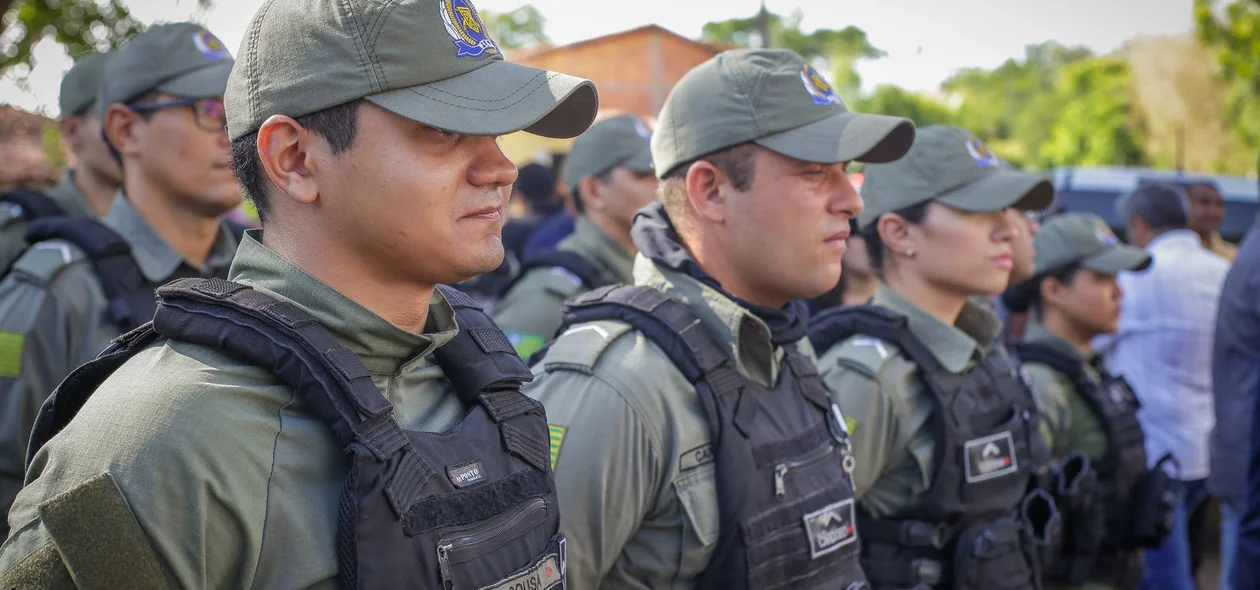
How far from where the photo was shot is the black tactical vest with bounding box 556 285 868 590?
93.7 inches

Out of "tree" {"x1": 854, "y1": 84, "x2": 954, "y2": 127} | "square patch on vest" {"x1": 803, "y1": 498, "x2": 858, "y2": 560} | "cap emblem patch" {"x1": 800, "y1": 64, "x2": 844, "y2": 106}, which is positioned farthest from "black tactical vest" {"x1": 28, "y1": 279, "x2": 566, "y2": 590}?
"tree" {"x1": 854, "y1": 84, "x2": 954, "y2": 127}

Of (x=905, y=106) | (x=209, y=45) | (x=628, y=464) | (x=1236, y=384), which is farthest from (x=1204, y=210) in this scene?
(x=905, y=106)

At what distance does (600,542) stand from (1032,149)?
38553 millimetres

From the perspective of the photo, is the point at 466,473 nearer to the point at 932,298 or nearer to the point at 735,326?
the point at 735,326

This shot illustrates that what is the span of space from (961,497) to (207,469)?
8.24 ft

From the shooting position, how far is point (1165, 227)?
6.62 metres

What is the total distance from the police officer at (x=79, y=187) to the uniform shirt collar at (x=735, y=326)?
305 cm

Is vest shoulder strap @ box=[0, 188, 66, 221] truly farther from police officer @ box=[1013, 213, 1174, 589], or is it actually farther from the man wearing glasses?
police officer @ box=[1013, 213, 1174, 589]

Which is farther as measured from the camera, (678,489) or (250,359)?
(678,489)

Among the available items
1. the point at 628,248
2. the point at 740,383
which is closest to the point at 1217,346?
the point at 628,248

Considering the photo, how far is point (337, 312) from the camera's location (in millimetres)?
1721

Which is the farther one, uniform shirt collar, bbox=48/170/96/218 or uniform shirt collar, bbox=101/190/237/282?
uniform shirt collar, bbox=48/170/96/218

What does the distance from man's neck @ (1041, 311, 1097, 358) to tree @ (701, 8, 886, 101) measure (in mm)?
2173

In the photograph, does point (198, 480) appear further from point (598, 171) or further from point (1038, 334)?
point (1038, 334)
